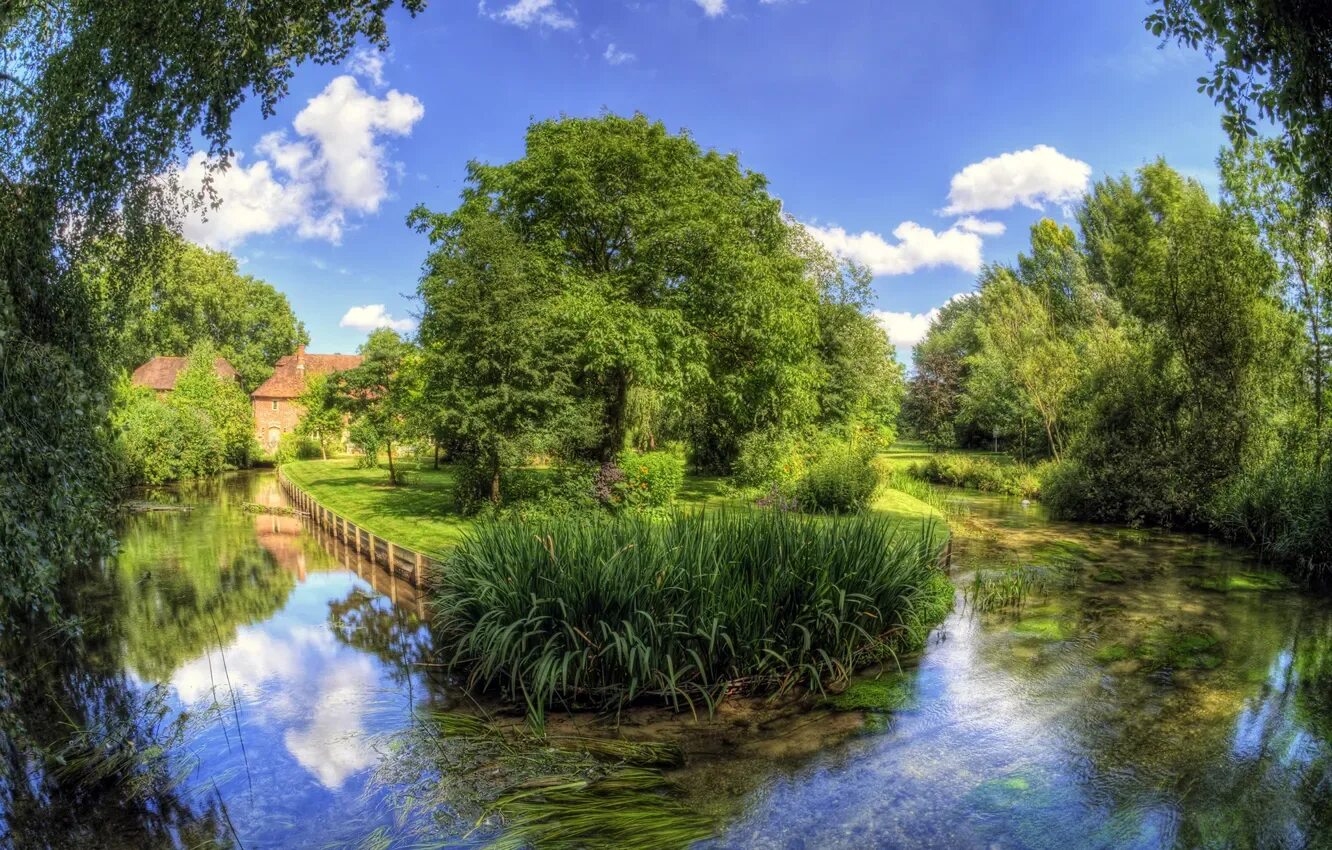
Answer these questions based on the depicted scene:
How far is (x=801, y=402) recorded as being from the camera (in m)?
23.5

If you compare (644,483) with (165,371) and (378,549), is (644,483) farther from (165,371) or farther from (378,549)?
(165,371)

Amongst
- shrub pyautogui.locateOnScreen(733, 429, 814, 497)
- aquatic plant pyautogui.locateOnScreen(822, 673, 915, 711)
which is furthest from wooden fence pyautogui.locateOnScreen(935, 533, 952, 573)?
shrub pyautogui.locateOnScreen(733, 429, 814, 497)

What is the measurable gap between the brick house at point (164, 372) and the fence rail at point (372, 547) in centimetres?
3236

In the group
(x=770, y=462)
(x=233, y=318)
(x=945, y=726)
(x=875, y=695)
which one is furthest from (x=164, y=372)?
(x=945, y=726)

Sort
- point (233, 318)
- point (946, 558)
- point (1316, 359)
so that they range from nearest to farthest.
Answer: point (946, 558), point (1316, 359), point (233, 318)

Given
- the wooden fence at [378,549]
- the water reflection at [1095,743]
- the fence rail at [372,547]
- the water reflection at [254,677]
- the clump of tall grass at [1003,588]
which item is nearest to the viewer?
the water reflection at [1095,743]

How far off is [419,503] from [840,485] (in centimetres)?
1312

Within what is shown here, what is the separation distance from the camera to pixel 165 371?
55781mm

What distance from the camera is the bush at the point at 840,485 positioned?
783 inches

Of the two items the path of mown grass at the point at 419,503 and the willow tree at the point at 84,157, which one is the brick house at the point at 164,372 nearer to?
the path of mown grass at the point at 419,503

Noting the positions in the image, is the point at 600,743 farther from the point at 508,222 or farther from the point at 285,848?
the point at 508,222

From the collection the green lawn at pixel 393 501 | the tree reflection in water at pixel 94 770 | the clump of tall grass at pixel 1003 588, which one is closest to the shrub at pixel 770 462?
the clump of tall grass at pixel 1003 588

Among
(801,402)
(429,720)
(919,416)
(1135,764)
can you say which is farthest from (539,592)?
(919,416)

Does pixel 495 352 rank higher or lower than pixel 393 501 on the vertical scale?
higher
